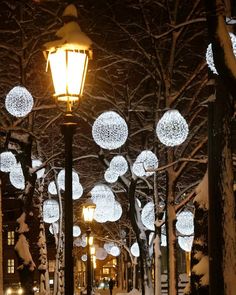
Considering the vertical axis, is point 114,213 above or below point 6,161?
below

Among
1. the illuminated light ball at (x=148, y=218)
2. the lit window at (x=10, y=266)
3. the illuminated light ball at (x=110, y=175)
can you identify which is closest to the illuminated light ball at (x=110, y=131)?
the illuminated light ball at (x=110, y=175)

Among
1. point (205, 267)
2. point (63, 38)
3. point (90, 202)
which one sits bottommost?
point (205, 267)

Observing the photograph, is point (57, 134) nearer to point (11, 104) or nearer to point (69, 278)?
point (11, 104)

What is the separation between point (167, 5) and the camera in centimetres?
1644

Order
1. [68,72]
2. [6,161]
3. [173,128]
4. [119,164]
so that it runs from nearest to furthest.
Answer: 1. [68,72]
2. [173,128]
3. [6,161]
4. [119,164]

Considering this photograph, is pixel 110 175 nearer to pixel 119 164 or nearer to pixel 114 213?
pixel 119 164

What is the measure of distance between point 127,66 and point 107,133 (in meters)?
6.03

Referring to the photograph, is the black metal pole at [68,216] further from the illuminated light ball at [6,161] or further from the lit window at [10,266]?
the lit window at [10,266]

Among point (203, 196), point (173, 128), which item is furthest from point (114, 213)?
point (203, 196)

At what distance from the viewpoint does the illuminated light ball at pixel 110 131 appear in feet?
46.3

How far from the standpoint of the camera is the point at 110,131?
14.1 m

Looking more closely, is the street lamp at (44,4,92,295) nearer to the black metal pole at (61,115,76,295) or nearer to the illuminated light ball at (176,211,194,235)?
the black metal pole at (61,115,76,295)

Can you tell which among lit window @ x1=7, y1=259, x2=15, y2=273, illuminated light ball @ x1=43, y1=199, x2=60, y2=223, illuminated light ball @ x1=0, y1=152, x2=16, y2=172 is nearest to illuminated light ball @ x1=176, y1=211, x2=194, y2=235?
illuminated light ball @ x1=0, y1=152, x2=16, y2=172

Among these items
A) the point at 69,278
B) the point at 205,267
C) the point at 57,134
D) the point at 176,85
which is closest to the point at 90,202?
the point at 176,85
